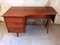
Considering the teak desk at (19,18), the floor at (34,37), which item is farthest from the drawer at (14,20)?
the floor at (34,37)

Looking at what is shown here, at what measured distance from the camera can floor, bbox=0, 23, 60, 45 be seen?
2394 mm

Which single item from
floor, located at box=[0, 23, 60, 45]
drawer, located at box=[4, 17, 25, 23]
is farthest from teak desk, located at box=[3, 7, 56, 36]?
floor, located at box=[0, 23, 60, 45]

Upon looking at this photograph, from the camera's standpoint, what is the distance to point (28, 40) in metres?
2.47

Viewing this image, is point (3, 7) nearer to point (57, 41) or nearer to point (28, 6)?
point (28, 6)

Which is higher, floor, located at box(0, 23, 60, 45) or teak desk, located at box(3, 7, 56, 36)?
teak desk, located at box(3, 7, 56, 36)

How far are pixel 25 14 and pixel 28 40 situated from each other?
61cm

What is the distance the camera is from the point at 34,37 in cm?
257

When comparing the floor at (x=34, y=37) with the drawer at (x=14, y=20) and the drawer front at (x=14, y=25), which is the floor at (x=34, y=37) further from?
the drawer at (x=14, y=20)

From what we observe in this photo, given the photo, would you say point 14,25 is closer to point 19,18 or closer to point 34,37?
point 19,18

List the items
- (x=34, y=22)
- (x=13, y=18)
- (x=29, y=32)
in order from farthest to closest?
(x=34, y=22) → (x=29, y=32) → (x=13, y=18)

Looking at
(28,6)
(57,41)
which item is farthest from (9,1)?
(57,41)

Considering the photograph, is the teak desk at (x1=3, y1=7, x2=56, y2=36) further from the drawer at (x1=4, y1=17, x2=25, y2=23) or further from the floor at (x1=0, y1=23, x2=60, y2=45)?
the floor at (x1=0, y1=23, x2=60, y2=45)

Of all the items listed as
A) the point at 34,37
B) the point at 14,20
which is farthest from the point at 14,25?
the point at 34,37

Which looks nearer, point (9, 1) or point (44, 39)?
point (44, 39)
